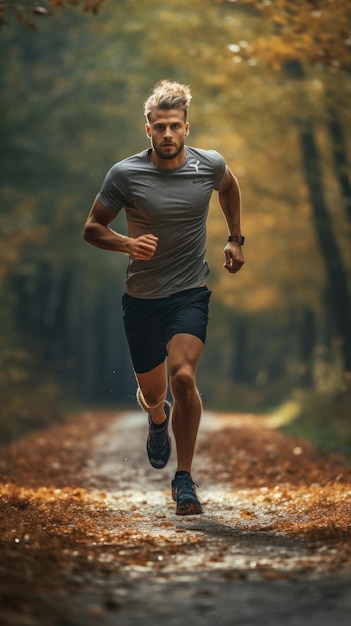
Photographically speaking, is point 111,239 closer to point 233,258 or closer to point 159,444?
point 233,258

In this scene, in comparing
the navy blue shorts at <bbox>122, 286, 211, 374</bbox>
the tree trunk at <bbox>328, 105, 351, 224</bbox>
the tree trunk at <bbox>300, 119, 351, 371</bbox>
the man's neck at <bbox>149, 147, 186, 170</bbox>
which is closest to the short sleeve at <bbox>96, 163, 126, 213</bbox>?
the man's neck at <bbox>149, 147, 186, 170</bbox>

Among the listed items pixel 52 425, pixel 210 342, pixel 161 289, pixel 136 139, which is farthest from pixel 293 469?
pixel 210 342

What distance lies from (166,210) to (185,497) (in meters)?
1.90

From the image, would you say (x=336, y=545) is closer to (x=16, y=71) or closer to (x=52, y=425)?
(x=52, y=425)

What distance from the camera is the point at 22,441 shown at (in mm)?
Answer: 15352

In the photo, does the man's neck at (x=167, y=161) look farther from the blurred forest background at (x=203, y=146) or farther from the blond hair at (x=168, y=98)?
the blurred forest background at (x=203, y=146)

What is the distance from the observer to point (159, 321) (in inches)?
280

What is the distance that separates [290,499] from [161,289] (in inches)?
Result: 73.8

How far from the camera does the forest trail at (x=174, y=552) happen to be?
3.67 m

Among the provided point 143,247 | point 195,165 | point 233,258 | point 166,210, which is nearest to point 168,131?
point 195,165

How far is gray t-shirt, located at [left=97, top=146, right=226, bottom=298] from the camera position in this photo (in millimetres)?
6785

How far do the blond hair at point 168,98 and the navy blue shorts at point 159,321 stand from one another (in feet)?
4.10

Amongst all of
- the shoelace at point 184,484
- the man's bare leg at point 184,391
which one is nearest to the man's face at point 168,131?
the man's bare leg at point 184,391

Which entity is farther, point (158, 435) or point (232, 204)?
point (158, 435)
